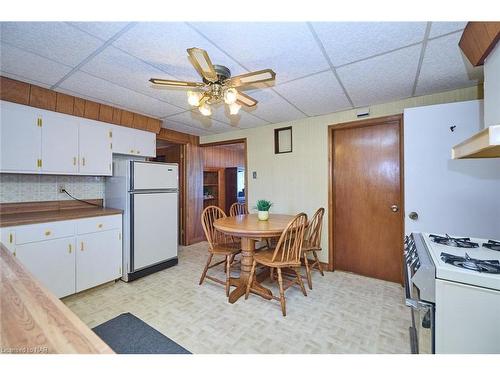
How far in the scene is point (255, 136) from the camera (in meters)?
3.70

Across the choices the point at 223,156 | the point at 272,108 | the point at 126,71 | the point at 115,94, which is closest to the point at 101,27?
the point at 126,71

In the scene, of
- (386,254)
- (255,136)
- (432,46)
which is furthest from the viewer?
(255,136)

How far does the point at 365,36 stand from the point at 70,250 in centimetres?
317

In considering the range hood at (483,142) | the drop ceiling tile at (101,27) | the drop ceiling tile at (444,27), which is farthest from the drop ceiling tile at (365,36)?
the drop ceiling tile at (101,27)

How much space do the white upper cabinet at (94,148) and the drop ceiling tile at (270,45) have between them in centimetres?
193

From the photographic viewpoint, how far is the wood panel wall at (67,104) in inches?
81.3

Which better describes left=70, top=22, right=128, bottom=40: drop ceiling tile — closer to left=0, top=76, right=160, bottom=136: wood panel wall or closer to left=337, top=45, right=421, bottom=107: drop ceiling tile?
left=0, top=76, right=160, bottom=136: wood panel wall

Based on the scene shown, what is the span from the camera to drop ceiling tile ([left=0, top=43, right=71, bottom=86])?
1646 mm

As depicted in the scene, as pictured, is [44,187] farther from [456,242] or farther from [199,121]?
[456,242]

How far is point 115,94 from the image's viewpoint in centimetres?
239
